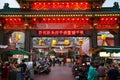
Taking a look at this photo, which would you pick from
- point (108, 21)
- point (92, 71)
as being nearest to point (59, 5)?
point (108, 21)

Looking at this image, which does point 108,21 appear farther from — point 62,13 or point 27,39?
point 27,39

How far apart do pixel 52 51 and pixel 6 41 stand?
237ft

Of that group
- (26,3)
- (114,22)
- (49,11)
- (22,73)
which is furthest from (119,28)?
(22,73)

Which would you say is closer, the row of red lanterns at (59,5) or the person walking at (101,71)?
the person walking at (101,71)

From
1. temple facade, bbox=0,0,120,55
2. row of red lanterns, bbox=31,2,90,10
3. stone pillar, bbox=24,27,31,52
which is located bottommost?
stone pillar, bbox=24,27,31,52

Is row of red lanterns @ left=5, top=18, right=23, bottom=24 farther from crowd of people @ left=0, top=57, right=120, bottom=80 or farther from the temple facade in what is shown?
crowd of people @ left=0, top=57, right=120, bottom=80

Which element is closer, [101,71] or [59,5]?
[101,71]

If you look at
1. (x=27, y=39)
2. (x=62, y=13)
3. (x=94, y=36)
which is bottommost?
(x=27, y=39)

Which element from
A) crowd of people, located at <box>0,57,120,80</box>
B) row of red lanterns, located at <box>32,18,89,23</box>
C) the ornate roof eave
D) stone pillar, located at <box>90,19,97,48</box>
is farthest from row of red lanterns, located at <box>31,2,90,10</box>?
crowd of people, located at <box>0,57,120,80</box>

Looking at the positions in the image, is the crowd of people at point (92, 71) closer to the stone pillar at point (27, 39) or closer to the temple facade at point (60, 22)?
the stone pillar at point (27, 39)

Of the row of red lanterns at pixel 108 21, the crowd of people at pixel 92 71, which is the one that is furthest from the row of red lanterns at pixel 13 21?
the crowd of people at pixel 92 71

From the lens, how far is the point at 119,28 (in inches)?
1259

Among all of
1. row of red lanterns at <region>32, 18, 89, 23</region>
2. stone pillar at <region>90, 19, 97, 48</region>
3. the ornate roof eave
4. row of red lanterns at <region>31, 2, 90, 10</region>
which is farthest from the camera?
row of red lanterns at <region>31, 2, 90, 10</region>

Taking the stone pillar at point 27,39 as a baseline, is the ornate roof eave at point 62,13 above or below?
above
